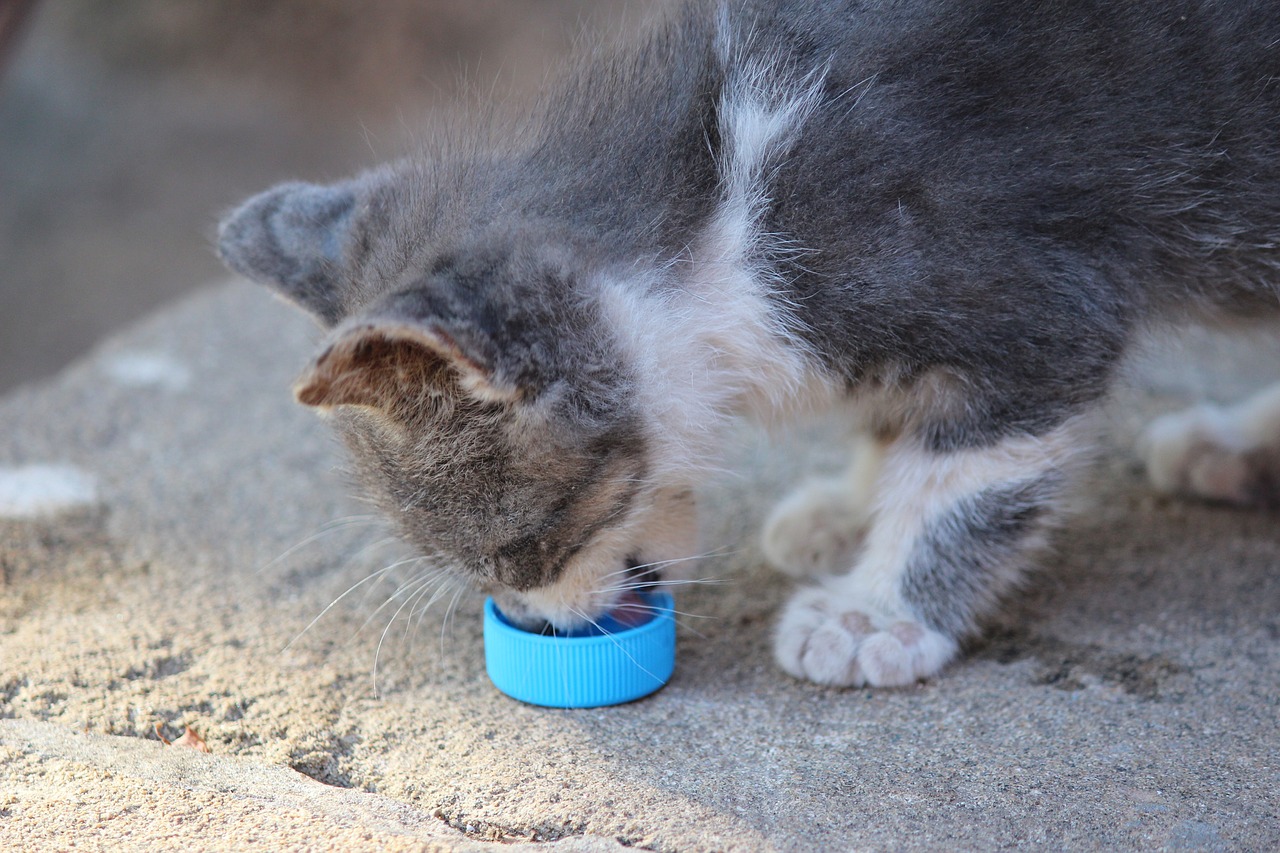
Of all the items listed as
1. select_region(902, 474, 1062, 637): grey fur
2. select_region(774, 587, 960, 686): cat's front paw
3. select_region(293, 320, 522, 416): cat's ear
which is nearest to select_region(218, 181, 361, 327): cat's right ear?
select_region(293, 320, 522, 416): cat's ear

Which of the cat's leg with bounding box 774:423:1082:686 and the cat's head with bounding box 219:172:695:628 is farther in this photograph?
the cat's leg with bounding box 774:423:1082:686

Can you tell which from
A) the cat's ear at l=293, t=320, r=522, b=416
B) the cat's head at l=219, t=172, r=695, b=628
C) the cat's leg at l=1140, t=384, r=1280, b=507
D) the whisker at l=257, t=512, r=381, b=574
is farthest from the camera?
the cat's leg at l=1140, t=384, r=1280, b=507

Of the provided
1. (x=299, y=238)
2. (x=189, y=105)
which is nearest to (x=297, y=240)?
(x=299, y=238)

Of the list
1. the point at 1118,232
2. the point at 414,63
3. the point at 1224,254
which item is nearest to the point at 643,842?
the point at 1118,232

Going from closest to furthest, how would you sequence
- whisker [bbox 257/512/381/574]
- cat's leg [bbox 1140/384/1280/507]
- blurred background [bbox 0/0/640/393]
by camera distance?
whisker [bbox 257/512/381/574] → cat's leg [bbox 1140/384/1280/507] → blurred background [bbox 0/0/640/393]

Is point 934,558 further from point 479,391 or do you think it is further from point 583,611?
point 479,391

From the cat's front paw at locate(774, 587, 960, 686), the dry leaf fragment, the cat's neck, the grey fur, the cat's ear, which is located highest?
the cat's ear

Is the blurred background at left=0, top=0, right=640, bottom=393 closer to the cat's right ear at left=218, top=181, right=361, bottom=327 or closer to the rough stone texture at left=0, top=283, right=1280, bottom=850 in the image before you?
the rough stone texture at left=0, top=283, right=1280, bottom=850

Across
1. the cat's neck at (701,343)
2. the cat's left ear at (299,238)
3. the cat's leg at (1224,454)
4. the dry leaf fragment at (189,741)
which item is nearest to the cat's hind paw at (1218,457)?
the cat's leg at (1224,454)
